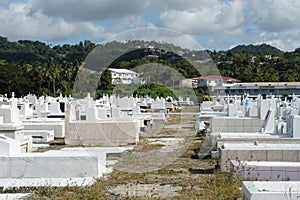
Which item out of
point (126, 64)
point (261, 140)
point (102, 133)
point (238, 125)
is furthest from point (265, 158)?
point (238, 125)

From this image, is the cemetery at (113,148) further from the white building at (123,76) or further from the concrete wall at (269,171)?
the white building at (123,76)

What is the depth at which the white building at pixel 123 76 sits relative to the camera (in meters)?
12.1

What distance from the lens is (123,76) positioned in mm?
12602

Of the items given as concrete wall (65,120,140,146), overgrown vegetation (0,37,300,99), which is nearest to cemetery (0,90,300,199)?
concrete wall (65,120,140,146)

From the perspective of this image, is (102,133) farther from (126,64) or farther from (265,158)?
(265,158)

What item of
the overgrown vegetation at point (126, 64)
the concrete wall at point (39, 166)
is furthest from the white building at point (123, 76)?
the concrete wall at point (39, 166)

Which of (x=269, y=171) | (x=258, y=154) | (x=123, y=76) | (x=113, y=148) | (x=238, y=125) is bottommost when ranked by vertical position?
(x=113, y=148)

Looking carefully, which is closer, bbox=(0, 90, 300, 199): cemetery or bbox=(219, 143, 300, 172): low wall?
bbox=(0, 90, 300, 199): cemetery

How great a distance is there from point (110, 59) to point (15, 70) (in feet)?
183

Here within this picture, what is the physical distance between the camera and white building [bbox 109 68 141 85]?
39.6 ft

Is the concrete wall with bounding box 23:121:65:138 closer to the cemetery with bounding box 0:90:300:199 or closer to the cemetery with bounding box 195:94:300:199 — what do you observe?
the cemetery with bounding box 0:90:300:199

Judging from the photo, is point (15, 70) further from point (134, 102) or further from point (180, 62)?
point (180, 62)

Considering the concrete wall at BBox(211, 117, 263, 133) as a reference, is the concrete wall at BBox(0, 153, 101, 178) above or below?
below

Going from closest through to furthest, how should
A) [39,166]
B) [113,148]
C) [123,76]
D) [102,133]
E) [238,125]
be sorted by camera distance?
[39,166], [123,76], [113,148], [102,133], [238,125]
